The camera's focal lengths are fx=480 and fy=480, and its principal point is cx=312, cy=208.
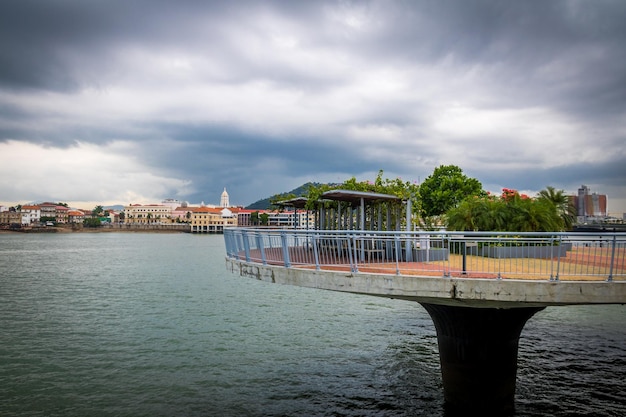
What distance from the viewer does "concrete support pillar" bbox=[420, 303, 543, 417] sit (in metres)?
13.7

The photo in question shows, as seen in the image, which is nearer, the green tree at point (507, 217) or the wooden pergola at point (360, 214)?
the wooden pergola at point (360, 214)

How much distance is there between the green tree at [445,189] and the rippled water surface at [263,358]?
99.6 ft

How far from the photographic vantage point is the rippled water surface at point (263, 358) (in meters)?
15.6

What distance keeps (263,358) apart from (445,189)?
46563 mm

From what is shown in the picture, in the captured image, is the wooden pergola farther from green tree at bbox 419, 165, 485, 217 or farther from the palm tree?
green tree at bbox 419, 165, 485, 217

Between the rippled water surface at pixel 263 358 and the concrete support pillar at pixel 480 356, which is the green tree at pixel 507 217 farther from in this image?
the concrete support pillar at pixel 480 356

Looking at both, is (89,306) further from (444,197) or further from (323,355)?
(444,197)

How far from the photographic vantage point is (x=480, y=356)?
45.8 ft

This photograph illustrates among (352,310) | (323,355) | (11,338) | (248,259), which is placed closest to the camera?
(248,259)

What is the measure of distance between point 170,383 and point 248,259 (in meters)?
6.59

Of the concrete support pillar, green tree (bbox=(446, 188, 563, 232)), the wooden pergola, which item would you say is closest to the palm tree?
green tree (bbox=(446, 188, 563, 232))

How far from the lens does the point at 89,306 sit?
32.2 m

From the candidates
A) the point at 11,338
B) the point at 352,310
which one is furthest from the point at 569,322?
the point at 11,338

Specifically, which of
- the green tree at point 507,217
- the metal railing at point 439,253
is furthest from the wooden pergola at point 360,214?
the green tree at point 507,217
